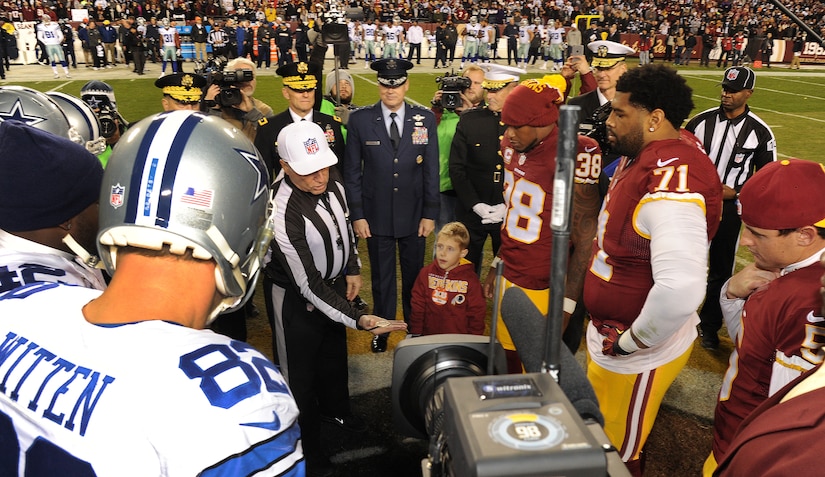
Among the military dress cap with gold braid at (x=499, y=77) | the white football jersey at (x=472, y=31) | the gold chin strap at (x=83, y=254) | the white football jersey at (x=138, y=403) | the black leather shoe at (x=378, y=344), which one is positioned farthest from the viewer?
the white football jersey at (x=472, y=31)

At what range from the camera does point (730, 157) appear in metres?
5.02

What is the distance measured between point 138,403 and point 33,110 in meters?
2.51

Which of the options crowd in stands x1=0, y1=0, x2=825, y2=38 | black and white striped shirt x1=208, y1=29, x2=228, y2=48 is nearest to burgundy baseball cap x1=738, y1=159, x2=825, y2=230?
black and white striped shirt x1=208, y1=29, x2=228, y2=48

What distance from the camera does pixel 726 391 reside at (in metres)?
2.27

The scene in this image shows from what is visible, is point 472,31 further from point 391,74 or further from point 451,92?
point 391,74

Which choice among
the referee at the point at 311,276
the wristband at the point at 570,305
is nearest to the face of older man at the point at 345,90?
the referee at the point at 311,276

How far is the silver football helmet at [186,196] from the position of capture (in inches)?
48.6

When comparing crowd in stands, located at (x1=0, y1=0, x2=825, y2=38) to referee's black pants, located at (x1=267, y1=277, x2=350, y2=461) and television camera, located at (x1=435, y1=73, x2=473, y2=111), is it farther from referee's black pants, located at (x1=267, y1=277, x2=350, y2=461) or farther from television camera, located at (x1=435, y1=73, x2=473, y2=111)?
referee's black pants, located at (x1=267, y1=277, x2=350, y2=461)

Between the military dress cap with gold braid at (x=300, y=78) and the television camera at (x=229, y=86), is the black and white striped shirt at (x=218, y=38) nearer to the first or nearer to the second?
the television camera at (x=229, y=86)

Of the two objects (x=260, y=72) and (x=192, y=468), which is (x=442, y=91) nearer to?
(x=192, y=468)

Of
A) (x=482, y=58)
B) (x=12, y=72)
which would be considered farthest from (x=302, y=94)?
(x=482, y=58)

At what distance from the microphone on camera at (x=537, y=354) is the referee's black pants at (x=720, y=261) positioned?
14.1 ft

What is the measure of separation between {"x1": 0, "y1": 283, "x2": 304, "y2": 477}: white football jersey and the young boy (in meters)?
2.97

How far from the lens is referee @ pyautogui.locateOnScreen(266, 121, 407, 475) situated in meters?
3.09
